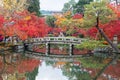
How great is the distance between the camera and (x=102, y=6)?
40125 millimetres

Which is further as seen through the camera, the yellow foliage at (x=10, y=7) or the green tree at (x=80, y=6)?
the green tree at (x=80, y=6)

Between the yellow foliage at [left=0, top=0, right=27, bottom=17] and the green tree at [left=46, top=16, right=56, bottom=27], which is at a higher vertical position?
the yellow foliage at [left=0, top=0, right=27, bottom=17]

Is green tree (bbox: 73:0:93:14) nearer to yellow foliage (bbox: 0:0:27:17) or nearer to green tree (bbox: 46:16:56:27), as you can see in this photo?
green tree (bbox: 46:16:56:27)

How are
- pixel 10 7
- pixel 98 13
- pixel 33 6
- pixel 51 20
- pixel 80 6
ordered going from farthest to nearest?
pixel 51 20, pixel 80 6, pixel 33 6, pixel 10 7, pixel 98 13

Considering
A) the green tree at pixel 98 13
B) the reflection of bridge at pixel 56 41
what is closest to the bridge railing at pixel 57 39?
the reflection of bridge at pixel 56 41

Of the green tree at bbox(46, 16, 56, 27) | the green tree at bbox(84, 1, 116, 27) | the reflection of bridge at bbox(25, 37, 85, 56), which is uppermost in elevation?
the green tree at bbox(84, 1, 116, 27)

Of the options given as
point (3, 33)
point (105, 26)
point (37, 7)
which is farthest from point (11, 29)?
point (37, 7)

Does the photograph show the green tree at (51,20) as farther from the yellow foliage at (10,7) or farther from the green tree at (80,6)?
the yellow foliage at (10,7)

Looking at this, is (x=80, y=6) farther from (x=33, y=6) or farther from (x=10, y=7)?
(x=10, y=7)

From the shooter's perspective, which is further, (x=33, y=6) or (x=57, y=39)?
(x=33, y=6)

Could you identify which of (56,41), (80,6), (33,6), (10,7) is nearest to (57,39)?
(56,41)

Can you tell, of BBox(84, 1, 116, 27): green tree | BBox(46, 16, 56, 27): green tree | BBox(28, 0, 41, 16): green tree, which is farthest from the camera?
BBox(46, 16, 56, 27): green tree

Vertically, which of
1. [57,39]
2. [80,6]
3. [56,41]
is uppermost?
[80,6]

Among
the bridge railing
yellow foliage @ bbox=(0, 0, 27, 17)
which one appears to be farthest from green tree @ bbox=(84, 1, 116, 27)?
yellow foliage @ bbox=(0, 0, 27, 17)
